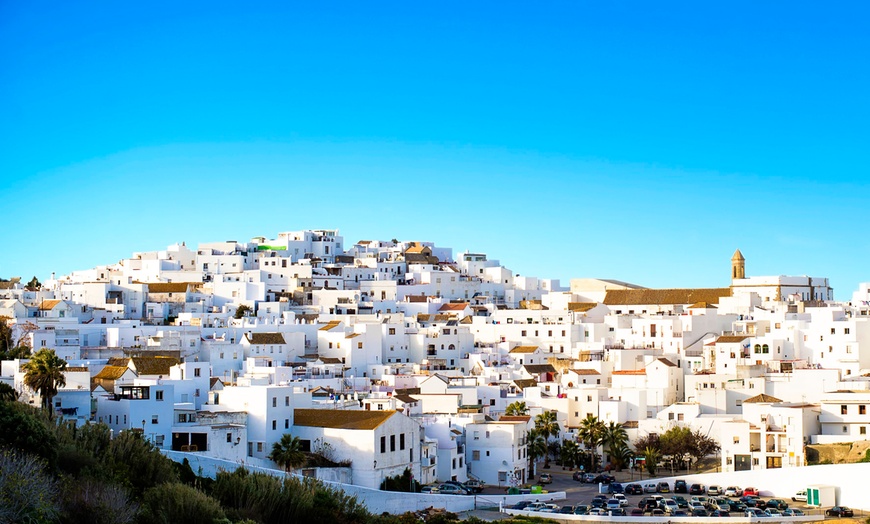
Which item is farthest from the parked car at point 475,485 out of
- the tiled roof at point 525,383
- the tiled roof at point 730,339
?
the tiled roof at point 730,339

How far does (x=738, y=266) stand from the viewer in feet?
270

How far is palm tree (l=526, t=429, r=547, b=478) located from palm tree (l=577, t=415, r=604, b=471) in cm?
227

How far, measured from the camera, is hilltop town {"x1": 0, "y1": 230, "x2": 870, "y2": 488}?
42281mm

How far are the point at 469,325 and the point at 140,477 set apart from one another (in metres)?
40.6

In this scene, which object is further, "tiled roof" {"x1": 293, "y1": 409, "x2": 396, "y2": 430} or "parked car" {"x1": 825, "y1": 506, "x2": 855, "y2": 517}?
"tiled roof" {"x1": 293, "y1": 409, "x2": 396, "y2": 430}

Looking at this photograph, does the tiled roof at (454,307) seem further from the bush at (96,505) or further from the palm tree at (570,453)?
the bush at (96,505)

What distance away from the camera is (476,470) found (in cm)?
4691

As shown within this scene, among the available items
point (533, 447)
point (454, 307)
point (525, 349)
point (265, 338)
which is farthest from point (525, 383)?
point (454, 307)

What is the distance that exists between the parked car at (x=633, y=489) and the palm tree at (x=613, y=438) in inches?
175

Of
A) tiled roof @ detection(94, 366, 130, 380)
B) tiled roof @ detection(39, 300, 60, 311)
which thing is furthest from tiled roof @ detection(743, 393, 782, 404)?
tiled roof @ detection(39, 300, 60, 311)

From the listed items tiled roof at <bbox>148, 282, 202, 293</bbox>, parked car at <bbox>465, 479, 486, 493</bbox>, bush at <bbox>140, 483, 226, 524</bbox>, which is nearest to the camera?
bush at <bbox>140, 483, 226, 524</bbox>

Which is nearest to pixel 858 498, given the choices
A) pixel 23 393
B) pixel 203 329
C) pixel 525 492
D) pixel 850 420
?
pixel 850 420

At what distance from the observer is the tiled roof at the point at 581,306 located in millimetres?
73819

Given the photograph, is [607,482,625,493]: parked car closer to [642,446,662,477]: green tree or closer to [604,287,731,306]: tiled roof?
[642,446,662,477]: green tree
